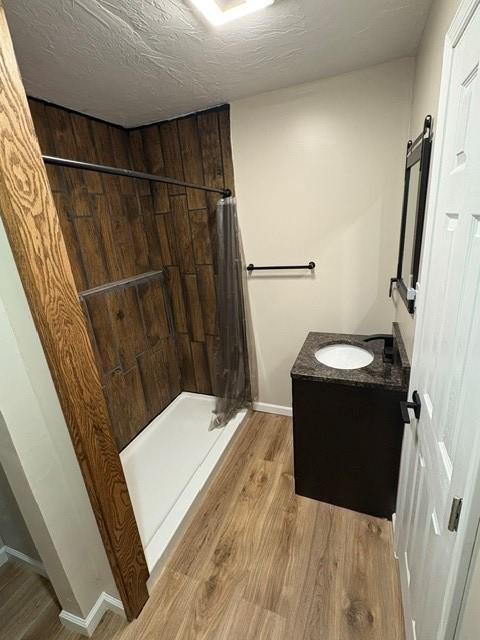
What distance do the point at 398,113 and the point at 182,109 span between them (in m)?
1.31

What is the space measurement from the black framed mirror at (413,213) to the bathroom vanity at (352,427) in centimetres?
34

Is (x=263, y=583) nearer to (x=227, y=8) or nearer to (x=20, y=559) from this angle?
(x=20, y=559)

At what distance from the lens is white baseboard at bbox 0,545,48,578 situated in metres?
1.45

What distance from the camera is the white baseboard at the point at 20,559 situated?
1453 millimetres

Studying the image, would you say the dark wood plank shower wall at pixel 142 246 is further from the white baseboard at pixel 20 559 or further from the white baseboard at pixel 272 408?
the white baseboard at pixel 20 559

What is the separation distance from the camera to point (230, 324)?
2.27 m

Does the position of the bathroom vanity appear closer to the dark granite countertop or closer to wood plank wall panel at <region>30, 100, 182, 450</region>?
the dark granite countertop

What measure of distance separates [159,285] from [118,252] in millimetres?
448

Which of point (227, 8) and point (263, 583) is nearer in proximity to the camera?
point (227, 8)

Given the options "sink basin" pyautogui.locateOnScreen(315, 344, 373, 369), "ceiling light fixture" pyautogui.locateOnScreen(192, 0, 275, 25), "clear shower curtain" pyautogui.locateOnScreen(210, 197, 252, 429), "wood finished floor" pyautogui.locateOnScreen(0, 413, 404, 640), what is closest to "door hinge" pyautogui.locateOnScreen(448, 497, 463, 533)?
"wood finished floor" pyautogui.locateOnScreen(0, 413, 404, 640)

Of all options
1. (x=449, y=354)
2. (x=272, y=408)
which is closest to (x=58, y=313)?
(x=449, y=354)

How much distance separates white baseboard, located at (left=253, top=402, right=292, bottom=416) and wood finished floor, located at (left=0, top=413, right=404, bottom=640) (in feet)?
2.37

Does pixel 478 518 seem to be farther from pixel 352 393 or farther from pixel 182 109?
pixel 182 109

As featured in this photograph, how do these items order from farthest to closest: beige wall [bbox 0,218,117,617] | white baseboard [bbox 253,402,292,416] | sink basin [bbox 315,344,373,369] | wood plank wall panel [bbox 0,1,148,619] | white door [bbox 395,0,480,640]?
white baseboard [bbox 253,402,292,416] < sink basin [bbox 315,344,373,369] < beige wall [bbox 0,218,117,617] < wood plank wall panel [bbox 0,1,148,619] < white door [bbox 395,0,480,640]
